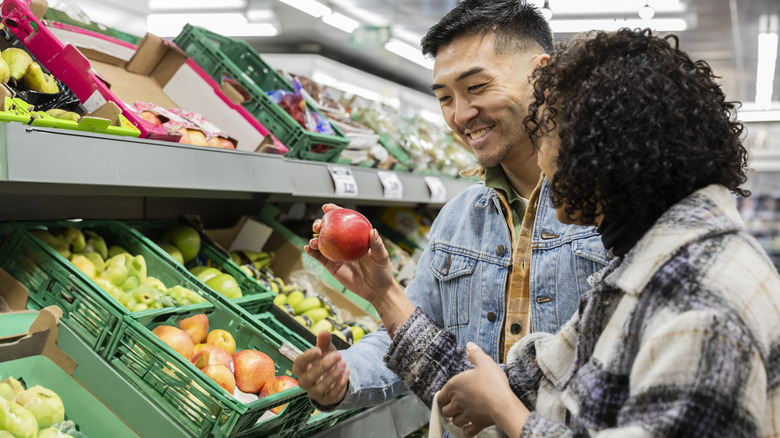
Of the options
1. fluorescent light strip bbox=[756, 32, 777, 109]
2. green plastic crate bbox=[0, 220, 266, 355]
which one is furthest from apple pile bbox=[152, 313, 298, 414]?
fluorescent light strip bbox=[756, 32, 777, 109]

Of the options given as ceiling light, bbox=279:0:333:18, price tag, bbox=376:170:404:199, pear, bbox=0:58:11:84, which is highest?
ceiling light, bbox=279:0:333:18

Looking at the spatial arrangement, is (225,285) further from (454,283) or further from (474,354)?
(474,354)

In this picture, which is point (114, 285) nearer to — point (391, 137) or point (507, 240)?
point (507, 240)

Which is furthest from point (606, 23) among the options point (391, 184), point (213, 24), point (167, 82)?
point (167, 82)

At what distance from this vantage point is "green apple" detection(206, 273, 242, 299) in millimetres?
2078

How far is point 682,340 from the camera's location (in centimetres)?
74

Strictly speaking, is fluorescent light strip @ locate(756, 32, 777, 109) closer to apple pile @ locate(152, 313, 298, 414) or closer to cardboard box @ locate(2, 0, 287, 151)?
cardboard box @ locate(2, 0, 287, 151)

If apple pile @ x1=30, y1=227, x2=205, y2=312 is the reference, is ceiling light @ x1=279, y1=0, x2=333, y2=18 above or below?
above

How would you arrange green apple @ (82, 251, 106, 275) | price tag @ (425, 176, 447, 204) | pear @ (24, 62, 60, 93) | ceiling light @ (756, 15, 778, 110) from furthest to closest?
ceiling light @ (756, 15, 778, 110) → price tag @ (425, 176, 447, 204) → green apple @ (82, 251, 106, 275) → pear @ (24, 62, 60, 93)

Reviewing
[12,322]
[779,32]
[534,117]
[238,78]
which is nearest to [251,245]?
[238,78]

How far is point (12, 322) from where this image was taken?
4.91ft

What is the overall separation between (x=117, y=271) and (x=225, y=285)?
0.37m

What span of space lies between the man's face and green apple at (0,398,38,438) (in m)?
1.12

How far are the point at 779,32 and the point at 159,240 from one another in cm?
794
